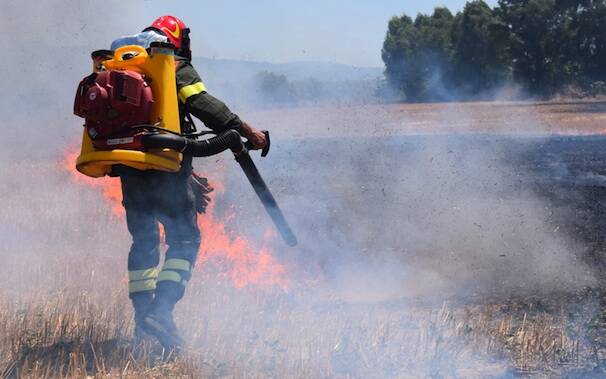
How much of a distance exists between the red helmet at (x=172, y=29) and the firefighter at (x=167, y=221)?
4cm

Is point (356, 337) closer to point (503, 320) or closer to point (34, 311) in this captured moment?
point (503, 320)

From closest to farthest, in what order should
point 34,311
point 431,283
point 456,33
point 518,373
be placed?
1. point 518,373
2. point 34,311
3. point 431,283
4. point 456,33

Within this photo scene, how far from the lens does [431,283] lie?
565 cm

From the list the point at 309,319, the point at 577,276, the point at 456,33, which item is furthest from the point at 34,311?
the point at 456,33

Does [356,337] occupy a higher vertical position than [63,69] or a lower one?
lower

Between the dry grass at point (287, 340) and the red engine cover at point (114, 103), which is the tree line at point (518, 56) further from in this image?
the red engine cover at point (114, 103)

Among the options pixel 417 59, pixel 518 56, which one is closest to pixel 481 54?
pixel 518 56

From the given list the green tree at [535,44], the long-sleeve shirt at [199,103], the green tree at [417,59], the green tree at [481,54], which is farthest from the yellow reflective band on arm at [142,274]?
the green tree at [535,44]

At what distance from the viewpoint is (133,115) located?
3756 mm

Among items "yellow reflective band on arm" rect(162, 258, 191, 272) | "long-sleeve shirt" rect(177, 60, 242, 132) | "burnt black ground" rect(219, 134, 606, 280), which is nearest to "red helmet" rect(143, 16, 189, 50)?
"long-sleeve shirt" rect(177, 60, 242, 132)

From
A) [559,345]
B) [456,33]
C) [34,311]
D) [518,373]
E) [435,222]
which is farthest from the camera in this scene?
[456,33]

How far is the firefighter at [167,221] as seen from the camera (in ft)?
12.9

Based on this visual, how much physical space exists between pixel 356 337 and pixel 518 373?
0.91 m

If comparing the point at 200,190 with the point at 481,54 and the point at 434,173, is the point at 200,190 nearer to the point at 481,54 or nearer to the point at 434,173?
the point at 434,173
